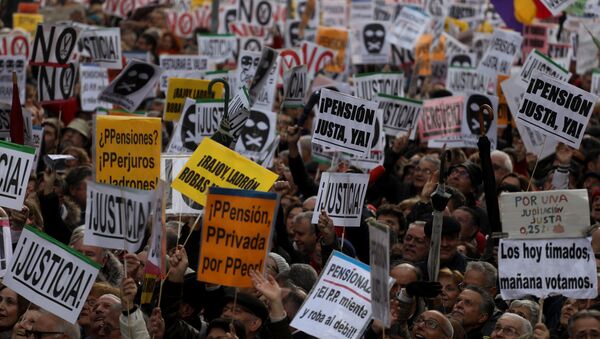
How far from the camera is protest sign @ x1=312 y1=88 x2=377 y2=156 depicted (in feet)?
41.3

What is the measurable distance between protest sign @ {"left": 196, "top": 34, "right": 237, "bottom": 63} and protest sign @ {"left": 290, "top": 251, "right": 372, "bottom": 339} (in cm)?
1153

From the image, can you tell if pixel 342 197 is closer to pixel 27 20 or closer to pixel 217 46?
pixel 217 46

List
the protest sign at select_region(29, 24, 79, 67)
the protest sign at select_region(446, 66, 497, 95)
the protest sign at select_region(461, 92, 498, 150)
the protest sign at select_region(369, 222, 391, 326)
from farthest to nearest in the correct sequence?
the protest sign at select_region(446, 66, 497, 95) → the protest sign at select_region(461, 92, 498, 150) → the protest sign at select_region(29, 24, 79, 67) → the protest sign at select_region(369, 222, 391, 326)

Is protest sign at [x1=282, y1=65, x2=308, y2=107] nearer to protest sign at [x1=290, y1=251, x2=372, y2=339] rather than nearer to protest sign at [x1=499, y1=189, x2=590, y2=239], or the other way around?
protest sign at [x1=499, y1=189, x2=590, y2=239]

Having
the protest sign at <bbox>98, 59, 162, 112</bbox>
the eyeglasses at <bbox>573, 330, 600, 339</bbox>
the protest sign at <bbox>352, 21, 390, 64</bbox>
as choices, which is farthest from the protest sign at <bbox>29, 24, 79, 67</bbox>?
the protest sign at <bbox>352, 21, 390, 64</bbox>

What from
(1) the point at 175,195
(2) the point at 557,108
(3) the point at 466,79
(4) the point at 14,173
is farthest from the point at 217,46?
(4) the point at 14,173

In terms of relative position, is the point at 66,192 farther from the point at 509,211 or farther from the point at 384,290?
the point at 384,290

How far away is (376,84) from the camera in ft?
55.9

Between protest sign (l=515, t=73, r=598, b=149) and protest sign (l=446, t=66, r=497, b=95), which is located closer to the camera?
protest sign (l=515, t=73, r=598, b=149)

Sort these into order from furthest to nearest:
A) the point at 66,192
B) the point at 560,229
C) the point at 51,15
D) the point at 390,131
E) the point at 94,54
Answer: the point at 51,15 → the point at 94,54 → the point at 390,131 → the point at 66,192 → the point at 560,229

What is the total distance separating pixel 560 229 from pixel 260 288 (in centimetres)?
249

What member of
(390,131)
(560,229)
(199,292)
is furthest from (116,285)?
(390,131)

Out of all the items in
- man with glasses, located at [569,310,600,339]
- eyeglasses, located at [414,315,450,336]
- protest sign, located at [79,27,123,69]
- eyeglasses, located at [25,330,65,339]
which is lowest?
eyeglasses, located at [25,330,65,339]

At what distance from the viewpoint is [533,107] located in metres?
12.5
